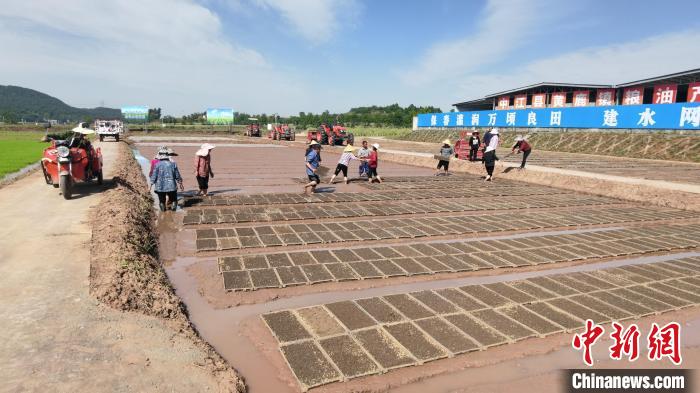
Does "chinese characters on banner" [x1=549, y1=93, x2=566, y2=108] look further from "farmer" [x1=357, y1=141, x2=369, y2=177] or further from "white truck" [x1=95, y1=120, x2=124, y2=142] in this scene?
"white truck" [x1=95, y1=120, x2=124, y2=142]

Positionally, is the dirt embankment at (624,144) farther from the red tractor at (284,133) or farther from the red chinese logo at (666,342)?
the red chinese logo at (666,342)

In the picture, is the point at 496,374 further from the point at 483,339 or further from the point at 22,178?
the point at 22,178

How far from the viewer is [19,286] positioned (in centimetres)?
384

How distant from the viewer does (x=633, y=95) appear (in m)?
27.2

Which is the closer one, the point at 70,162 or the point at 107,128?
the point at 70,162

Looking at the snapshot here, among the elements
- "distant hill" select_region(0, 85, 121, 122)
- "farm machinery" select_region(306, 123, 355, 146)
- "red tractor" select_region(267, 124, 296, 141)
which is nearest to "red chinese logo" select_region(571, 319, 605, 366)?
"farm machinery" select_region(306, 123, 355, 146)

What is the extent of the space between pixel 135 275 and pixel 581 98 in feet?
111

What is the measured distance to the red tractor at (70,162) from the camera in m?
7.86

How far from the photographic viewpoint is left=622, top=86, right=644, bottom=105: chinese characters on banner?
26.9m

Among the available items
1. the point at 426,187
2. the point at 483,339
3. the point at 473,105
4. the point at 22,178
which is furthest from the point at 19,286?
the point at 473,105

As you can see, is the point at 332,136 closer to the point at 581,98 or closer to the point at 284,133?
the point at 284,133

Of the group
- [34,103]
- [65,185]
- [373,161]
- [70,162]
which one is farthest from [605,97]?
[34,103]

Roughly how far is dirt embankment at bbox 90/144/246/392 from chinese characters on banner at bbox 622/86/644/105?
3081cm

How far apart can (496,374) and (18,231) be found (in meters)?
6.27
